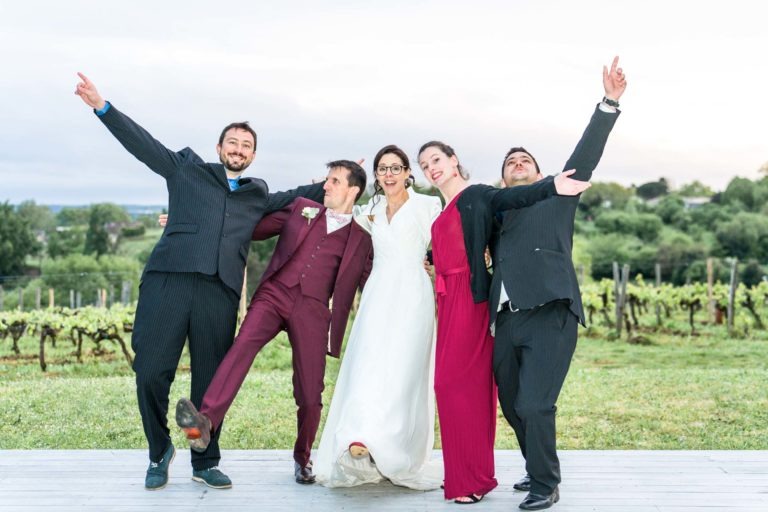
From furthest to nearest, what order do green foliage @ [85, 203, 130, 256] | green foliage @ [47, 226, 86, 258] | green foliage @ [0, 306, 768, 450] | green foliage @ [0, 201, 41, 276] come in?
green foliage @ [47, 226, 86, 258] < green foliage @ [85, 203, 130, 256] < green foliage @ [0, 201, 41, 276] < green foliage @ [0, 306, 768, 450]

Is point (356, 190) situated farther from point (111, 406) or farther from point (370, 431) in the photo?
point (111, 406)

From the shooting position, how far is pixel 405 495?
12.7ft

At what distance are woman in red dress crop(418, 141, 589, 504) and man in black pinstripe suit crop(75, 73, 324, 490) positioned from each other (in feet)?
3.04

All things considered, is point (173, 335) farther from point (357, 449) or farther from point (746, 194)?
point (746, 194)

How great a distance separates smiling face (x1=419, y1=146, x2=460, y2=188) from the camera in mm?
3936

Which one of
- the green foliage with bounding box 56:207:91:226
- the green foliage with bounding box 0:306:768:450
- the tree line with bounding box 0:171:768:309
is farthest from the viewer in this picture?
the green foliage with bounding box 56:207:91:226

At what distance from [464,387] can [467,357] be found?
123mm

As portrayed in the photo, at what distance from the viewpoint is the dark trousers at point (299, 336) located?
3985 mm

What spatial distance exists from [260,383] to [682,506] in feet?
27.0

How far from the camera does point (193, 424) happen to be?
11.9ft

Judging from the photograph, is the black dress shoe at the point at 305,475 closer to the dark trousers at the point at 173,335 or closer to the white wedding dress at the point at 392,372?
the white wedding dress at the point at 392,372

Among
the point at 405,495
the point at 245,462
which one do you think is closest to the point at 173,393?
the point at 245,462

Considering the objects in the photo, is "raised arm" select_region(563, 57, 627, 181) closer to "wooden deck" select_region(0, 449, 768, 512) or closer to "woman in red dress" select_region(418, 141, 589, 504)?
"woman in red dress" select_region(418, 141, 589, 504)

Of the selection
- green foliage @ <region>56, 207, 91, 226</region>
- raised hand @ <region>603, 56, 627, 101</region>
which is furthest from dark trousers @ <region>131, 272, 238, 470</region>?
green foliage @ <region>56, 207, 91, 226</region>
